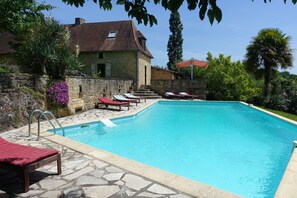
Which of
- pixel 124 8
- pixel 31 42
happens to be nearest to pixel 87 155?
pixel 124 8

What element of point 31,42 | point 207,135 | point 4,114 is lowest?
point 207,135

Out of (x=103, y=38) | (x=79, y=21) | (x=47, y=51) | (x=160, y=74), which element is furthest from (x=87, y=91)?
(x=160, y=74)

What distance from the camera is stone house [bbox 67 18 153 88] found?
22703 millimetres

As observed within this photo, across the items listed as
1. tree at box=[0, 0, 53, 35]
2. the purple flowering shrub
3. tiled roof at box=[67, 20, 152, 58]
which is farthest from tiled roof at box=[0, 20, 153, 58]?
tree at box=[0, 0, 53, 35]

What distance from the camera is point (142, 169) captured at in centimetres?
421

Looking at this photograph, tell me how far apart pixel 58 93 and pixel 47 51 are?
1.75m

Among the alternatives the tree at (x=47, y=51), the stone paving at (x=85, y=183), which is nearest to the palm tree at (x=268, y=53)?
the tree at (x=47, y=51)

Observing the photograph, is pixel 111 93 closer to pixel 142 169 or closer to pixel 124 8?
pixel 142 169

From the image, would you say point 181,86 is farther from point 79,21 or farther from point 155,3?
point 155,3

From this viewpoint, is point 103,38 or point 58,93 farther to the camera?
point 103,38

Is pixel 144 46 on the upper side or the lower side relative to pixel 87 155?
upper

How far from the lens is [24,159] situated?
3.45 m

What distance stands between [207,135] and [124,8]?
288 inches

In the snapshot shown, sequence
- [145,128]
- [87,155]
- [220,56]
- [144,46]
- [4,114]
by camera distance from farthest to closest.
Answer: [144,46] → [220,56] → [145,128] → [4,114] → [87,155]
